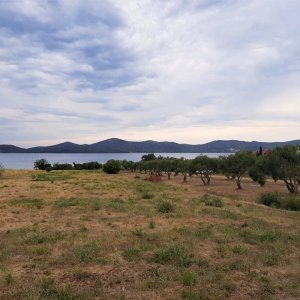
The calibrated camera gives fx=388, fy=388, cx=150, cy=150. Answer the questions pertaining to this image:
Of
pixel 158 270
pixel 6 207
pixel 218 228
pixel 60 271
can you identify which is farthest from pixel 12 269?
pixel 6 207

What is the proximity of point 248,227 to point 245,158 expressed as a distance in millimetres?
40544

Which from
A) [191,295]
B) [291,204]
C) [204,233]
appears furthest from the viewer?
[291,204]

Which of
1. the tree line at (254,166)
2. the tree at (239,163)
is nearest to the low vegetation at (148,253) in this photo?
the tree line at (254,166)

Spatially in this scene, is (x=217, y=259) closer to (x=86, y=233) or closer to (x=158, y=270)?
(x=158, y=270)

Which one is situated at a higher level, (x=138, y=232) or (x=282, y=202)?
(x=138, y=232)

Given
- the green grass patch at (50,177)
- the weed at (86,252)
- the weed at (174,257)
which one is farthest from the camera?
the green grass patch at (50,177)

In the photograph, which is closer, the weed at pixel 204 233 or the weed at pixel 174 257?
the weed at pixel 174 257

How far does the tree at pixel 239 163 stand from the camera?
190 ft

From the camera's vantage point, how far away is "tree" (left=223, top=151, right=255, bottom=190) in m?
57.9

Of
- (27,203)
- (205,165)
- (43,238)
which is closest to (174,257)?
(43,238)

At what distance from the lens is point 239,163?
58.7m

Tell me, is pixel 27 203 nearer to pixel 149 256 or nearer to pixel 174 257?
pixel 149 256

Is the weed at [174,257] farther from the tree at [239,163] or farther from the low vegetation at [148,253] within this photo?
the tree at [239,163]

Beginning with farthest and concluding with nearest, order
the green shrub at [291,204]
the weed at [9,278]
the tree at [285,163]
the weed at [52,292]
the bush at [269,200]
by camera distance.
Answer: the tree at [285,163] → the bush at [269,200] → the green shrub at [291,204] → the weed at [9,278] → the weed at [52,292]
